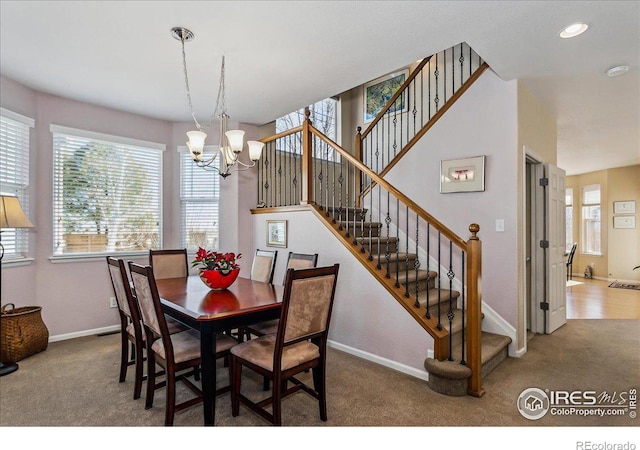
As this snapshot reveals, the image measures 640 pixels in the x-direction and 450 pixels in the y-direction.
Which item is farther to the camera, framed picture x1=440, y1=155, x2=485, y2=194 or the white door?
the white door

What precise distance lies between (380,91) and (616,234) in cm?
656

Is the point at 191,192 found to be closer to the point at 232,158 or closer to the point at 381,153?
the point at 232,158

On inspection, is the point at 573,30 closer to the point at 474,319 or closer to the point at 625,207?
the point at 474,319

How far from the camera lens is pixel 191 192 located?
476 centimetres

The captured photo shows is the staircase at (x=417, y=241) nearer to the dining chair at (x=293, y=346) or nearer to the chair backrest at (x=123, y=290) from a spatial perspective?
the dining chair at (x=293, y=346)

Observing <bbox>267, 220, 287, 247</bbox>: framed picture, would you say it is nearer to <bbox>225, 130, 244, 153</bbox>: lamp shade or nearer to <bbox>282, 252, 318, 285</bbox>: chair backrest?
<bbox>282, 252, 318, 285</bbox>: chair backrest

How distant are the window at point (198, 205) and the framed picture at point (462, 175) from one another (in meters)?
2.96

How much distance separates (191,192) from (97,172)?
111cm

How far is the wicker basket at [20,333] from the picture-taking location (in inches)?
122

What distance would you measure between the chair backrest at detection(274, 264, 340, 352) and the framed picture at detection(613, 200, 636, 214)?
28.4ft

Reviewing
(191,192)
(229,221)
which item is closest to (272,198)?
(229,221)

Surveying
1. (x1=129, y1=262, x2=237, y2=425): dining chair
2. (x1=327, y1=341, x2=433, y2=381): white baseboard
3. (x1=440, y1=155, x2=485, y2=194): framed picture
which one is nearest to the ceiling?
(x1=440, y1=155, x2=485, y2=194): framed picture

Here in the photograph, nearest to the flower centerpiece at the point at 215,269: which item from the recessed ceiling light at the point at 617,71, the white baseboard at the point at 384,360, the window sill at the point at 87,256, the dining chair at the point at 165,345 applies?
the dining chair at the point at 165,345

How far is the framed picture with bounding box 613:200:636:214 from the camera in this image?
7596 millimetres
